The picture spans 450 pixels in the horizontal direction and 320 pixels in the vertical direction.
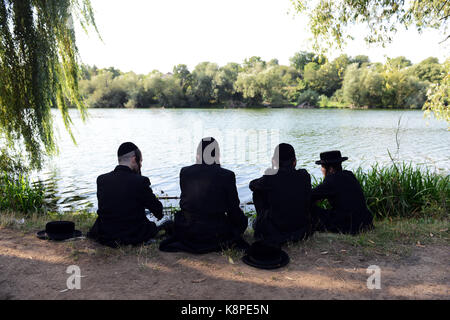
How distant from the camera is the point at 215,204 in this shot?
4.25 metres

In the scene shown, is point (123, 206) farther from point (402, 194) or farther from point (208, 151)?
point (402, 194)

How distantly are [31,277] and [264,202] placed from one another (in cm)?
302

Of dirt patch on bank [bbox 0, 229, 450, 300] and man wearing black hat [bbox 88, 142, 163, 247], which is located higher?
man wearing black hat [bbox 88, 142, 163, 247]

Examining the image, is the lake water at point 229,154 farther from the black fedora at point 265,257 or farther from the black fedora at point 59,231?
the black fedora at point 265,257

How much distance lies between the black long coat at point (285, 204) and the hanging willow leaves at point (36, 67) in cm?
484

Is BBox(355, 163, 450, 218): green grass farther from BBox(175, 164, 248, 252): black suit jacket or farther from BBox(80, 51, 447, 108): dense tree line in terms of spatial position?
BBox(80, 51, 447, 108): dense tree line

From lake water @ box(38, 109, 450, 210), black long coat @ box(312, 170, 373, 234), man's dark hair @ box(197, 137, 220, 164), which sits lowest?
lake water @ box(38, 109, 450, 210)

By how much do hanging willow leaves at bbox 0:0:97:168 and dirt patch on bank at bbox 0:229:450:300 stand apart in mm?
2957

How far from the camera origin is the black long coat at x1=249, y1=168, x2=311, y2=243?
4566mm

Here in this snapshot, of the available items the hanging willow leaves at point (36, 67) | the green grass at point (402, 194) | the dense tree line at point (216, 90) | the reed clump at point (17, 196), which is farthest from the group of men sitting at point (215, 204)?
the dense tree line at point (216, 90)

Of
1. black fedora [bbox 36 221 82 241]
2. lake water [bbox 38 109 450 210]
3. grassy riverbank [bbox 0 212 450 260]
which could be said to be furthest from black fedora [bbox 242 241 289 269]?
lake water [bbox 38 109 450 210]

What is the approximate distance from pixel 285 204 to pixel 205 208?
45.4 inches

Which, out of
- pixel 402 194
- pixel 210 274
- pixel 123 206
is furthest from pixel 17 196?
pixel 402 194
